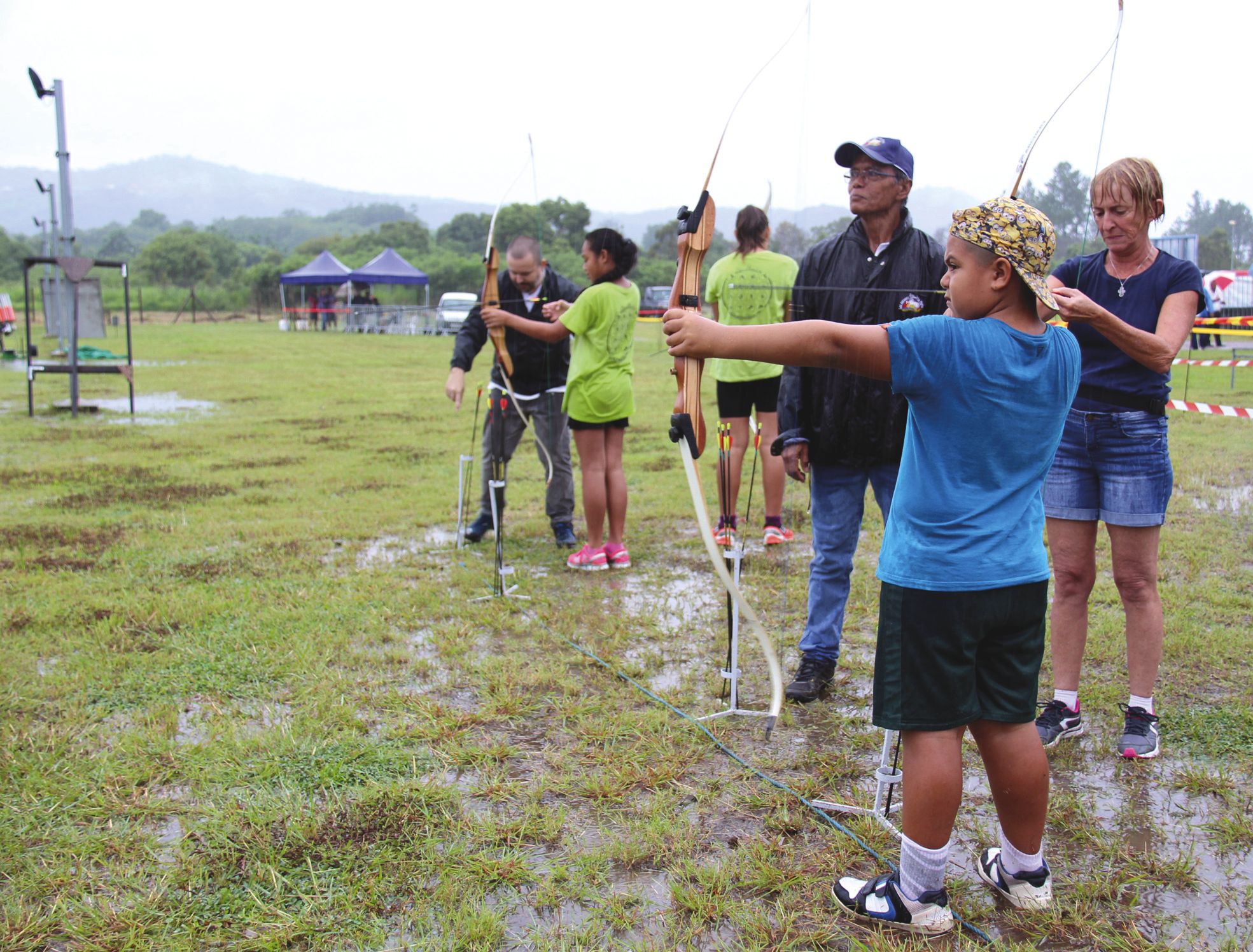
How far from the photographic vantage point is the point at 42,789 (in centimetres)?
290

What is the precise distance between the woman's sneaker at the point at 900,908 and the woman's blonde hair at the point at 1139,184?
2.14 m

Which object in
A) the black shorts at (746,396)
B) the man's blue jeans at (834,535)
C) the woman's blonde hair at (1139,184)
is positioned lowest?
the man's blue jeans at (834,535)

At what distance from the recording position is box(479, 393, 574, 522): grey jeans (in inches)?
229

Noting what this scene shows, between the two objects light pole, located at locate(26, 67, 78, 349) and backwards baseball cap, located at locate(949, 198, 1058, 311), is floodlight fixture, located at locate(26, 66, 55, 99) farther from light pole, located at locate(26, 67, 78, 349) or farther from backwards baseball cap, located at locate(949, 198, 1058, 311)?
backwards baseball cap, located at locate(949, 198, 1058, 311)

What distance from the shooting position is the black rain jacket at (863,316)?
332cm

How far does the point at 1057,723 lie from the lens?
127 inches

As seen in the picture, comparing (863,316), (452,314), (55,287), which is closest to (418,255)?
(452,314)

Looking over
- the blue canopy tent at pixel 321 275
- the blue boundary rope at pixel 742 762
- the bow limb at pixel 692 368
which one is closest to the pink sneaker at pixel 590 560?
the blue boundary rope at pixel 742 762

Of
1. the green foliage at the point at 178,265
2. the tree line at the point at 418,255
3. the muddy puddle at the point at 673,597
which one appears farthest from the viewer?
the green foliage at the point at 178,265

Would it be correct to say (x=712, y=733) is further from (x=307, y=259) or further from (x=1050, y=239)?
(x=307, y=259)

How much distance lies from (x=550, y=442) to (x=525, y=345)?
635 mm

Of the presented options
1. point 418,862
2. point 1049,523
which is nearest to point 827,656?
point 1049,523

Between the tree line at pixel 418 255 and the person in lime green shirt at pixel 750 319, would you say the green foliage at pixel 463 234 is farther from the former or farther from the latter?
the person in lime green shirt at pixel 750 319

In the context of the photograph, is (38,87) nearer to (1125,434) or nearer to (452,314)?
(1125,434)
